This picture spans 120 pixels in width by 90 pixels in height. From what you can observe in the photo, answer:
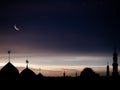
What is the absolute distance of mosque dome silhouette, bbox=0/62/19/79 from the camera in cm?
4721

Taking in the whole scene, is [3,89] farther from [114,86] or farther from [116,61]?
[116,61]

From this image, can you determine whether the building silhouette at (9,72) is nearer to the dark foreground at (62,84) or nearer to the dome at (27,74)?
the dome at (27,74)

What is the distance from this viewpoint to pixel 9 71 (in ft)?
158

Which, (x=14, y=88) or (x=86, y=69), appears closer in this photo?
(x=14, y=88)

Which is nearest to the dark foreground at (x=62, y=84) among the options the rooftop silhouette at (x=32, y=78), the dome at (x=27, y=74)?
the rooftop silhouette at (x=32, y=78)

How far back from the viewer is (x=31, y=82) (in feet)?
132

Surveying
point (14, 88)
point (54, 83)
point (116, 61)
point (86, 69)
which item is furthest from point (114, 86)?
point (86, 69)

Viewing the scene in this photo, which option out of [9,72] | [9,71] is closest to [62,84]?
[9,72]

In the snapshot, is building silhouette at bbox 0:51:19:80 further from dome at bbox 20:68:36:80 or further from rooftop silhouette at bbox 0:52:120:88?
dome at bbox 20:68:36:80

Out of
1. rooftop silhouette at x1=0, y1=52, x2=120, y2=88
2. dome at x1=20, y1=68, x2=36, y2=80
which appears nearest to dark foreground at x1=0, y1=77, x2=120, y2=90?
rooftop silhouette at x1=0, y1=52, x2=120, y2=88

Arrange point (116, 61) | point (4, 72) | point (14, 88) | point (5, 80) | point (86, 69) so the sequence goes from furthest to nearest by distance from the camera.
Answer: point (86, 69) → point (116, 61) → point (4, 72) → point (5, 80) → point (14, 88)

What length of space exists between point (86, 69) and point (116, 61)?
57.8ft

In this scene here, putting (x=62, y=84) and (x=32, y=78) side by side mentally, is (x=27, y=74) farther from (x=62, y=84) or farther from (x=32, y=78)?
(x=62, y=84)

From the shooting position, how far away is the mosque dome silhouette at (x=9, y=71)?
4721 centimetres
